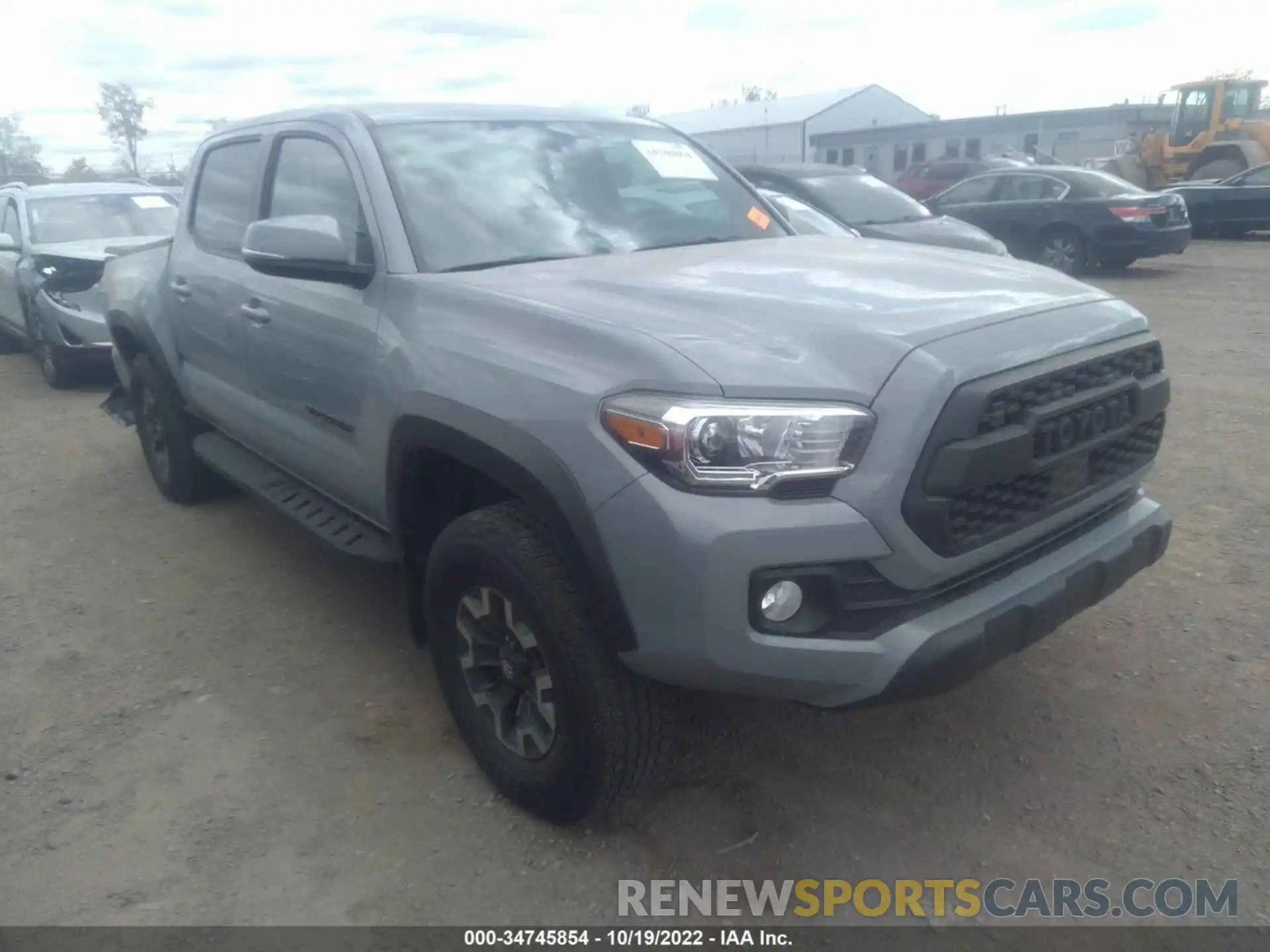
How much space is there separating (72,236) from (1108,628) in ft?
29.5

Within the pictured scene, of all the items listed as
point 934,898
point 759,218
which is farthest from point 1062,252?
point 934,898

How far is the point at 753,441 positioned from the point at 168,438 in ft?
13.4

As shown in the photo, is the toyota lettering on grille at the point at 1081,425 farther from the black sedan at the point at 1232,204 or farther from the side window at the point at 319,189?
the black sedan at the point at 1232,204

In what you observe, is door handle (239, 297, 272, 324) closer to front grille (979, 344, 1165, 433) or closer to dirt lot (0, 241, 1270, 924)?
dirt lot (0, 241, 1270, 924)

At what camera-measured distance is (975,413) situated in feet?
7.65

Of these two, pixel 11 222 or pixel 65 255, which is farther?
pixel 11 222

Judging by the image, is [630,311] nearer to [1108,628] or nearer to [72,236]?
[1108,628]

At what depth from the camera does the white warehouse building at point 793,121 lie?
156 feet

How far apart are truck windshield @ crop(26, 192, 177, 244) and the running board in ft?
17.2

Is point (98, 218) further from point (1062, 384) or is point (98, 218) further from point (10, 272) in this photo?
point (1062, 384)

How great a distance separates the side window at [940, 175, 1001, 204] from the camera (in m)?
13.6

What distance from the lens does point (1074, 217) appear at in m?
12.6

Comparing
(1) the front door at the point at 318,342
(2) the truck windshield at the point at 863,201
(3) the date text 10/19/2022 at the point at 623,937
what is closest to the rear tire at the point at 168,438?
(1) the front door at the point at 318,342

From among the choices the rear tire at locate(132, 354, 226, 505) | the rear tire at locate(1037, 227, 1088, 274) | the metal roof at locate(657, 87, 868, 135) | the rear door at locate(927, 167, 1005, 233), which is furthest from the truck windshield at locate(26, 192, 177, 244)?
the metal roof at locate(657, 87, 868, 135)
